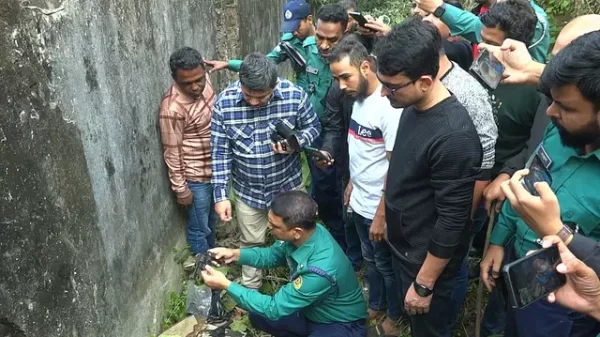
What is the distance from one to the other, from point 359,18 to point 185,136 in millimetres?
1579

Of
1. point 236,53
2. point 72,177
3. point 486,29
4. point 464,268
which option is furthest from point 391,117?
point 236,53

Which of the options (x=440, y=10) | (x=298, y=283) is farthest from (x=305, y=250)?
(x=440, y=10)

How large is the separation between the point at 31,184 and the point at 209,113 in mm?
1710

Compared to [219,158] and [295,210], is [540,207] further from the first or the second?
[219,158]

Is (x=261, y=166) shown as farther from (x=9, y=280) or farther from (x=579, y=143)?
(x=579, y=143)

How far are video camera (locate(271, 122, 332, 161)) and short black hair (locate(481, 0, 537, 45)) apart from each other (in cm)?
131

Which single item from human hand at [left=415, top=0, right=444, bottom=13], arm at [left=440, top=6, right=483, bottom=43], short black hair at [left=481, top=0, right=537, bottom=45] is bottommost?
arm at [left=440, top=6, right=483, bottom=43]

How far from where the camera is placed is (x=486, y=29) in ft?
10.0

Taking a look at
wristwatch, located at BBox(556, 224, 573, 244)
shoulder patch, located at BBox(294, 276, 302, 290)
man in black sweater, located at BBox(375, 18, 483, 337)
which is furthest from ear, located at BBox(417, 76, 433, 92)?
shoulder patch, located at BBox(294, 276, 302, 290)

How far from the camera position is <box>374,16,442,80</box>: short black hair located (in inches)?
90.8

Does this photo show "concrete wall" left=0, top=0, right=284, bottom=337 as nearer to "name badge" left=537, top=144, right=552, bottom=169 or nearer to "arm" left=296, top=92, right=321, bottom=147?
"arm" left=296, top=92, right=321, bottom=147

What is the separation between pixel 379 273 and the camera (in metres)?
3.68

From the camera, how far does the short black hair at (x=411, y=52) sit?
7.57ft

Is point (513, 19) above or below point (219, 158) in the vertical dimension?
above
